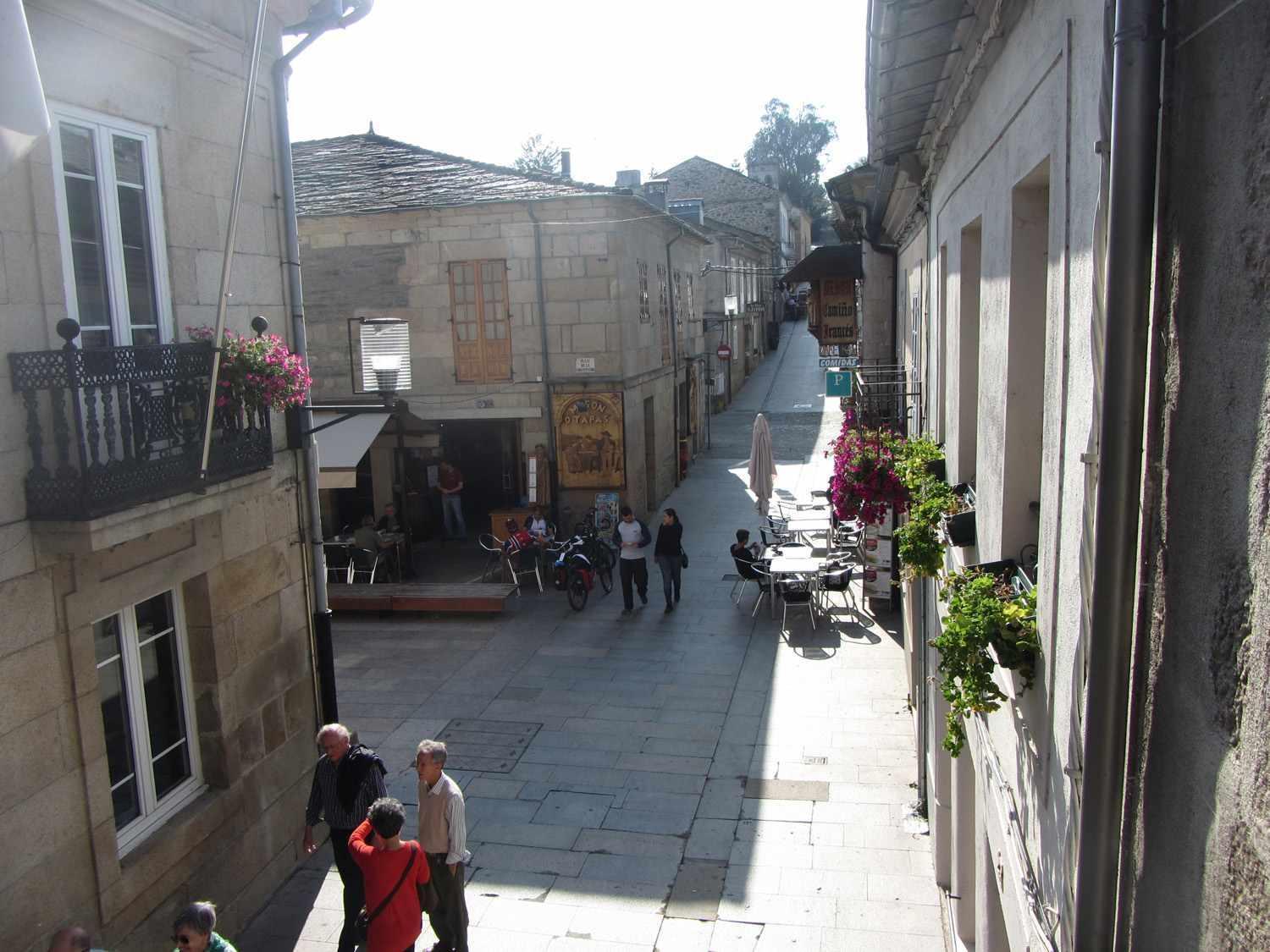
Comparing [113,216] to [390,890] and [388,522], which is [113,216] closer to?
[390,890]

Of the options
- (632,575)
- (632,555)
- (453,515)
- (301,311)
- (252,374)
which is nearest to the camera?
(252,374)

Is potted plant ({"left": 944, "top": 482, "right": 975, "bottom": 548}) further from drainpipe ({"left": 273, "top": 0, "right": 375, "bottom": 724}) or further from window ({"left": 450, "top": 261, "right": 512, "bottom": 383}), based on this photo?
window ({"left": 450, "top": 261, "right": 512, "bottom": 383})

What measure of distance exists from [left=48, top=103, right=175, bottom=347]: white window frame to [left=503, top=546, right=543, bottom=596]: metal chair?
10.9m

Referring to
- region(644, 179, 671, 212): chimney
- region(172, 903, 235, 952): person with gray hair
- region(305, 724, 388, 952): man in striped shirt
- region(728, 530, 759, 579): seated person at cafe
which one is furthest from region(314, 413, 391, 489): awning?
region(644, 179, 671, 212): chimney

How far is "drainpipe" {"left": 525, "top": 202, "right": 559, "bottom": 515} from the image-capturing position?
20016mm

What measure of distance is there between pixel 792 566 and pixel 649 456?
8745 millimetres

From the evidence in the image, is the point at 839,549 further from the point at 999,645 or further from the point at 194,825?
the point at 999,645

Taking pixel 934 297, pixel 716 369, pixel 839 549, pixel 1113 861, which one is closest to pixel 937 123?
pixel 934 297

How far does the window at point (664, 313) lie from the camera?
81.4 feet

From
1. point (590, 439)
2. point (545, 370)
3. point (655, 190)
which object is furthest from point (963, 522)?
point (655, 190)

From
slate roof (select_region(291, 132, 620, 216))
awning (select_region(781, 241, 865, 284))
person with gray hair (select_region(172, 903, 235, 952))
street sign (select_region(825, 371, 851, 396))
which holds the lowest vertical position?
person with gray hair (select_region(172, 903, 235, 952))

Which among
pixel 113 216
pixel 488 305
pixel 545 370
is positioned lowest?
pixel 545 370

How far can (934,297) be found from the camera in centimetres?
852

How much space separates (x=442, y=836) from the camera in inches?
272
